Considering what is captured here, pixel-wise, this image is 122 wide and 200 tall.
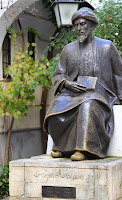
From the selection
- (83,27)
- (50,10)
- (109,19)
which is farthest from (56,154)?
(50,10)

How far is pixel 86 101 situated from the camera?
5.76 metres

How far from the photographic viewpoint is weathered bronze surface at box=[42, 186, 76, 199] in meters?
5.48

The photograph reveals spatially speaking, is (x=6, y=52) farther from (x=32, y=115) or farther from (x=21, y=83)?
(x=32, y=115)

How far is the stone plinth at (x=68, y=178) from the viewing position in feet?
17.5

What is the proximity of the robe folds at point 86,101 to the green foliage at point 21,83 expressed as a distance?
2.46 meters

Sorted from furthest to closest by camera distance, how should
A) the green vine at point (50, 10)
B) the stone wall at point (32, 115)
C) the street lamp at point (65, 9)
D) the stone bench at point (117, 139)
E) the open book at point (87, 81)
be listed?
1. the green vine at point (50, 10)
2. the stone wall at point (32, 115)
3. the street lamp at point (65, 9)
4. the stone bench at point (117, 139)
5. the open book at point (87, 81)

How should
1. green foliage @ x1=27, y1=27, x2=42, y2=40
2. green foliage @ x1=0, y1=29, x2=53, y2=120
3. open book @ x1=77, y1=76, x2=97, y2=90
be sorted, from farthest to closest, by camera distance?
green foliage @ x1=27, y1=27, x2=42, y2=40 → green foliage @ x1=0, y1=29, x2=53, y2=120 → open book @ x1=77, y1=76, x2=97, y2=90

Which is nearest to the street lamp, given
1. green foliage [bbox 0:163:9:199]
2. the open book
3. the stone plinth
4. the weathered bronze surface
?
the open book

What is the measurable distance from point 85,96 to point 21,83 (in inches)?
127

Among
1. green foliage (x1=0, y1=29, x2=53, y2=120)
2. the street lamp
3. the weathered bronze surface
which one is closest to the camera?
the weathered bronze surface

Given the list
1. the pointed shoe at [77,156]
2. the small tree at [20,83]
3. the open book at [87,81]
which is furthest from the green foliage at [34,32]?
the pointed shoe at [77,156]

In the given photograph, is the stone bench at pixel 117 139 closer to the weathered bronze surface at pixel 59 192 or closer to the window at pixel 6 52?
the weathered bronze surface at pixel 59 192

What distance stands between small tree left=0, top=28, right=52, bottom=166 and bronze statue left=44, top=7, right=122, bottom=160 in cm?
247

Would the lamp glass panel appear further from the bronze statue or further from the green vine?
the green vine
